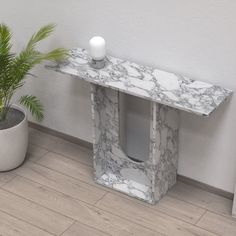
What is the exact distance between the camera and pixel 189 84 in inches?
85.9

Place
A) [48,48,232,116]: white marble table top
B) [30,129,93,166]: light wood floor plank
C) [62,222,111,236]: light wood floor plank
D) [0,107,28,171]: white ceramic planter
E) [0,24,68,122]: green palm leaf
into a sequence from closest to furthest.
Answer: [48,48,232,116]: white marble table top
[62,222,111,236]: light wood floor plank
[0,24,68,122]: green palm leaf
[0,107,28,171]: white ceramic planter
[30,129,93,166]: light wood floor plank

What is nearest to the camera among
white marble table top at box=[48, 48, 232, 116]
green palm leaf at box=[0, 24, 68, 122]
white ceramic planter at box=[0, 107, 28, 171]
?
white marble table top at box=[48, 48, 232, 116]

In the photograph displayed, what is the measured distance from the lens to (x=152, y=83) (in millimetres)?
2182

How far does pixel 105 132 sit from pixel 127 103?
6.7 inches

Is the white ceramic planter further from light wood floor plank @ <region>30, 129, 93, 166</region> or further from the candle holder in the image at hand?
the candle holder

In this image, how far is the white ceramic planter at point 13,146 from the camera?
248 cm

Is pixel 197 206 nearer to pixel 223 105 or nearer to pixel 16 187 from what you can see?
pixel 223 105

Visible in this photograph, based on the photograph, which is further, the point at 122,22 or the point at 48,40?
the point at 48,40

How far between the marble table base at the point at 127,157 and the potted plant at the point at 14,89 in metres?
0.31

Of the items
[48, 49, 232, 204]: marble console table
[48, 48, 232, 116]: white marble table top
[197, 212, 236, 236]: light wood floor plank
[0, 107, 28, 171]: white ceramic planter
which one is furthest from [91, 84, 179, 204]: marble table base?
[0, 107, 28, 171]: white ceramic planter

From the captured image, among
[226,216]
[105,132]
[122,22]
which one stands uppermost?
[122,22]

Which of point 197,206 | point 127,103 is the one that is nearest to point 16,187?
point 127,103

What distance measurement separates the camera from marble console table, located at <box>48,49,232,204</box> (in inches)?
82.9

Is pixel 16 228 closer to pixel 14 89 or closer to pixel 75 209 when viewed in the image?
pixel 75 209
